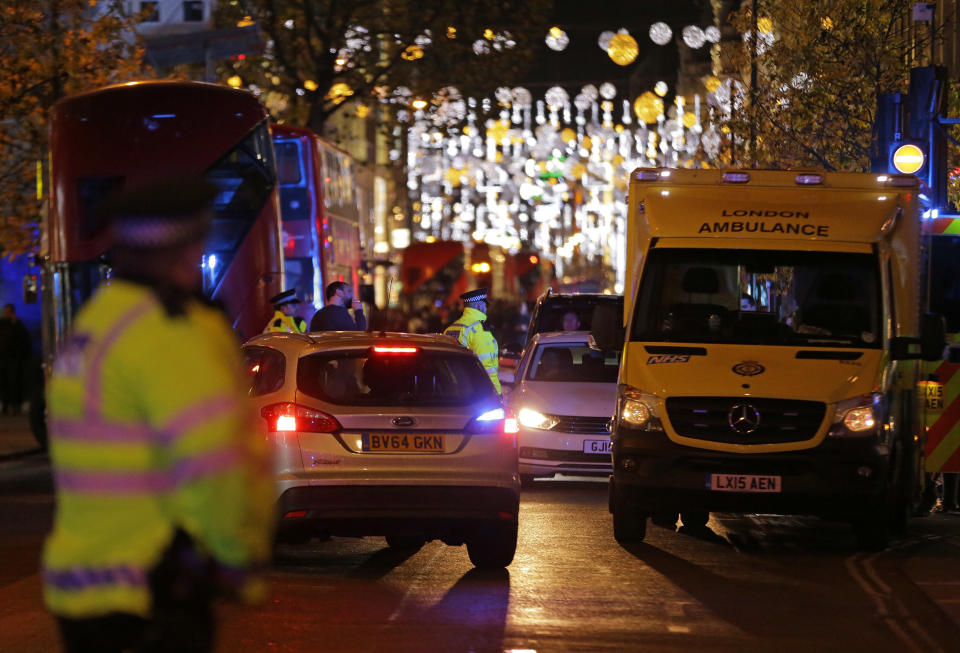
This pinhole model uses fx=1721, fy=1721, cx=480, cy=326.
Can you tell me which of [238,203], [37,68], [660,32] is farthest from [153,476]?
[660,32]

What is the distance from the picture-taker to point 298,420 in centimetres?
978

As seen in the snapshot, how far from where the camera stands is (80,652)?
3820 mm

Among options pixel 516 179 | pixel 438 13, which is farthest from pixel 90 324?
pixel 516 179

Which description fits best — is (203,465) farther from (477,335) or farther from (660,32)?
(660,32)

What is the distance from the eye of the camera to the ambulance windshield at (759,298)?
39.7 ft

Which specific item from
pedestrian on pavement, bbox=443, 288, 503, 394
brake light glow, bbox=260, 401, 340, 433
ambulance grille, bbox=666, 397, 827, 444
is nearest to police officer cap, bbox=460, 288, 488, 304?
pedestrian on pavement, bbox=443, 288, 503, 394

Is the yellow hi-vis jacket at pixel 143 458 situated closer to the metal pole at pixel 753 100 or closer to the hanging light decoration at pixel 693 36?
the hanging light decoration at pixel 693 36

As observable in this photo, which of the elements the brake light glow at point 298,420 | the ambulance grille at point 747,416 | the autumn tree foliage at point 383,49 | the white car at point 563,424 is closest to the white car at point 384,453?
the brake light glow at point 298,420

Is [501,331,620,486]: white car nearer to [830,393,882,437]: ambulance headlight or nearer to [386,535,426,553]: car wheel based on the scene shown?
[386,535,426,553]: car wheel

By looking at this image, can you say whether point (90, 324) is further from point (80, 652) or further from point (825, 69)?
point (825, 69)

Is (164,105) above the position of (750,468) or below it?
above

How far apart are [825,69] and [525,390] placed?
530 inches

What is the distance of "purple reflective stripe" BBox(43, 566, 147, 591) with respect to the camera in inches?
143

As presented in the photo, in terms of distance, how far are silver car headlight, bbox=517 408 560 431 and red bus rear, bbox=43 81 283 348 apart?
451 cm
